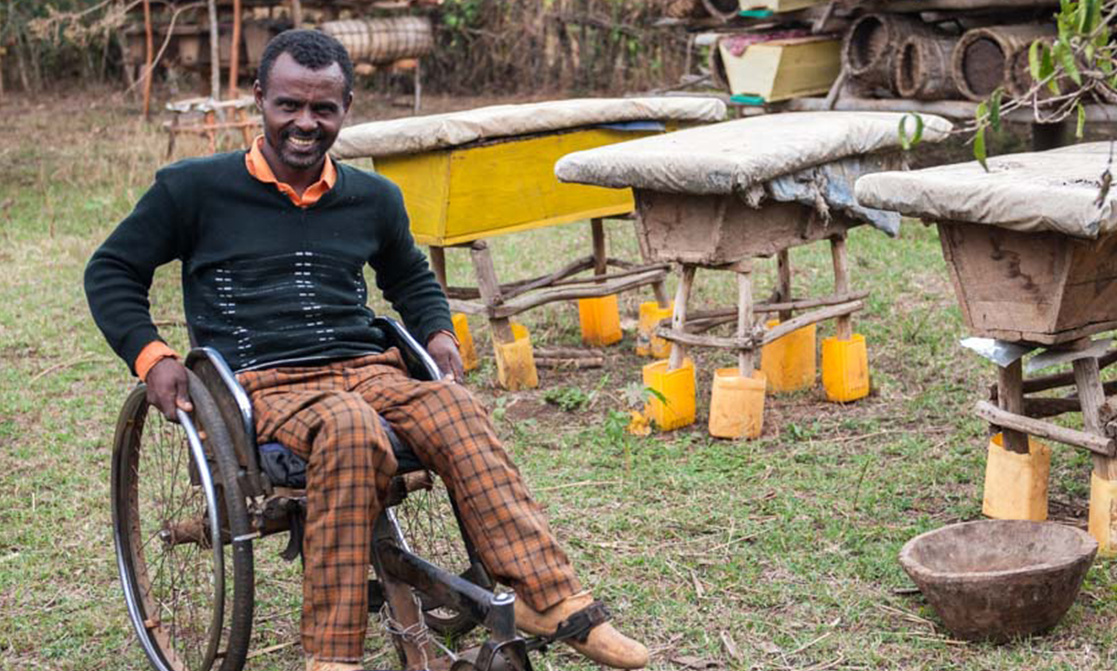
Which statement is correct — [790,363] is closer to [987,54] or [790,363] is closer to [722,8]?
[987,54]

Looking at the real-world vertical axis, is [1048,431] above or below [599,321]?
above

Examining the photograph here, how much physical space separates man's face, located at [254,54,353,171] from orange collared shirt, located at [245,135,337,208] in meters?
0.05

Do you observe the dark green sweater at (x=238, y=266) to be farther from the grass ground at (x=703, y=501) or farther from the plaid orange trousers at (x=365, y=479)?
the grass ground at (x=703, y=501)

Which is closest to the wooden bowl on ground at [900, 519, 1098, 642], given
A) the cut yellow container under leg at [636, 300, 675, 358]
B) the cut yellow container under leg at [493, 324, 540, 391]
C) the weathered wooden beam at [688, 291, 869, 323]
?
the weathered wooden beam at [688, 291, 869, 323]

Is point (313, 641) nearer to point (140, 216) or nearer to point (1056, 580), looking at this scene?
point (140, 216)

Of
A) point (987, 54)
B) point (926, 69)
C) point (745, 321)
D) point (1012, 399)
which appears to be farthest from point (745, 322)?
point (926, 69)

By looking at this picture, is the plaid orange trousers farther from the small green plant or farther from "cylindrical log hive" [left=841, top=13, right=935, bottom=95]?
"cylindrical log hive" [left=841, top=13, right=935, bottom=95]

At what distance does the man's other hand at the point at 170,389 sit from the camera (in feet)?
10.0

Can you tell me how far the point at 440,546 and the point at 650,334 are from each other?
7.23 ft

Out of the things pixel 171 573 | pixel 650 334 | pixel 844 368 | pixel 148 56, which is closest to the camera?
pixel 171 573

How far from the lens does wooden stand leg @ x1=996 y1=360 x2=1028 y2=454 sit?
404 cm

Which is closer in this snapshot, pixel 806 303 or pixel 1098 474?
pixel 1098 474

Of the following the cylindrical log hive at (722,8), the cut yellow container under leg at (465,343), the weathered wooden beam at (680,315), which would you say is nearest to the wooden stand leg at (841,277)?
the weathered wooden beam at (680,315)

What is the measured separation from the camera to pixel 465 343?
20.1ft
